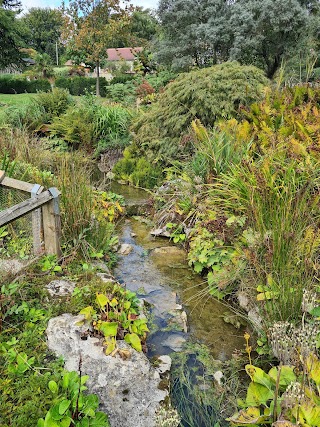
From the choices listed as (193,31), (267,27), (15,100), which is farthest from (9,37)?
(267,27)

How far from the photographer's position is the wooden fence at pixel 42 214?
2.95 meters

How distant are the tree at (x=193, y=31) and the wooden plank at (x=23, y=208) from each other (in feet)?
51.1

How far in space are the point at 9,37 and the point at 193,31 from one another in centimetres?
1444

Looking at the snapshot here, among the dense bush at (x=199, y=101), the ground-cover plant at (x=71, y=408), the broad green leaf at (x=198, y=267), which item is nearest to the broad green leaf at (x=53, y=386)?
the ground-cover plant at (x=71, y=408)

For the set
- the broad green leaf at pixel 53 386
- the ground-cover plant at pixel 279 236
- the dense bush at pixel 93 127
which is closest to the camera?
the broad green leaf at pixel 53 386

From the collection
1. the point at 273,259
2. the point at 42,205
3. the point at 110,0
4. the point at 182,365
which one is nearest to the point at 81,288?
the point at 42,205

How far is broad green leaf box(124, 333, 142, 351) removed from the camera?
2.54 meters

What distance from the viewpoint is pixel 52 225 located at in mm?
3166

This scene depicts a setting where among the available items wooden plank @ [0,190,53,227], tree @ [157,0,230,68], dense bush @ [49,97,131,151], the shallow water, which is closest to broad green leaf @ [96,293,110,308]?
the shallow water

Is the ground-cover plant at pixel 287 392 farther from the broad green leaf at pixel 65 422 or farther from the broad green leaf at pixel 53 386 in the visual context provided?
the broad green leaf at pixel 53 386

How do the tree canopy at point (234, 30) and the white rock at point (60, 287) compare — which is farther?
the tree canopy at point (234, 30)

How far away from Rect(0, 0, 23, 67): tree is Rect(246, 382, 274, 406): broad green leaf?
26.6 metres

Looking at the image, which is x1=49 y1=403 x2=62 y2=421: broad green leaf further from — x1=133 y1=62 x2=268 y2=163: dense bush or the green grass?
the green grass

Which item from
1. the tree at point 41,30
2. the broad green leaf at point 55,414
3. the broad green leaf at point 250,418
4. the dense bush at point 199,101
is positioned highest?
the tree at point 41,30
